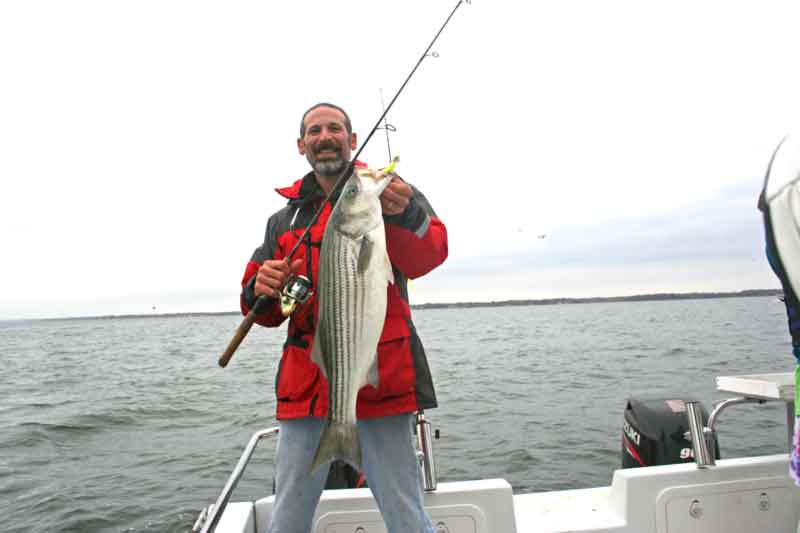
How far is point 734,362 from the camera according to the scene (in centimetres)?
1975

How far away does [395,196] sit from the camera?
259 centimetres

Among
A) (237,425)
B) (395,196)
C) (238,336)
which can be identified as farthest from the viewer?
(237,425)

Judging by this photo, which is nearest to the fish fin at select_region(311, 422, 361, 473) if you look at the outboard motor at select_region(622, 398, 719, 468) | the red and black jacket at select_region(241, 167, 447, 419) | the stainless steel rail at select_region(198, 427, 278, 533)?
the red and black jacket at select_region(241, 167, 447, 419)

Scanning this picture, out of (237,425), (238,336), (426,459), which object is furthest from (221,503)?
(237,425)

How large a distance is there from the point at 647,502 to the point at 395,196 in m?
2.74

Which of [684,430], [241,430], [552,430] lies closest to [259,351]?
[241,430]

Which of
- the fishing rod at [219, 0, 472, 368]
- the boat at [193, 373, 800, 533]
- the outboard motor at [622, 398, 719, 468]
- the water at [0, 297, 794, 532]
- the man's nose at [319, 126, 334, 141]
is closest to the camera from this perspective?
the fishing rod at [219, 0, 472, 368]

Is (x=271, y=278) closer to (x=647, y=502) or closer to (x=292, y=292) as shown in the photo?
(x=292, y=292)

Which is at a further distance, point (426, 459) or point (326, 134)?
point (426, 459)

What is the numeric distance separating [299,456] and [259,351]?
29.6 meters

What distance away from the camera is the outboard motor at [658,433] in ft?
15.4

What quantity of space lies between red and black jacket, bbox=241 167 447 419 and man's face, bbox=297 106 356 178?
177 millimetres

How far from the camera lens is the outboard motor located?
4691mm

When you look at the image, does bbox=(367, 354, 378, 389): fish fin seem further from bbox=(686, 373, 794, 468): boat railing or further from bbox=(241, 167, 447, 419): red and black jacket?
bbox=(686, 373, 794, 468): boat railing
